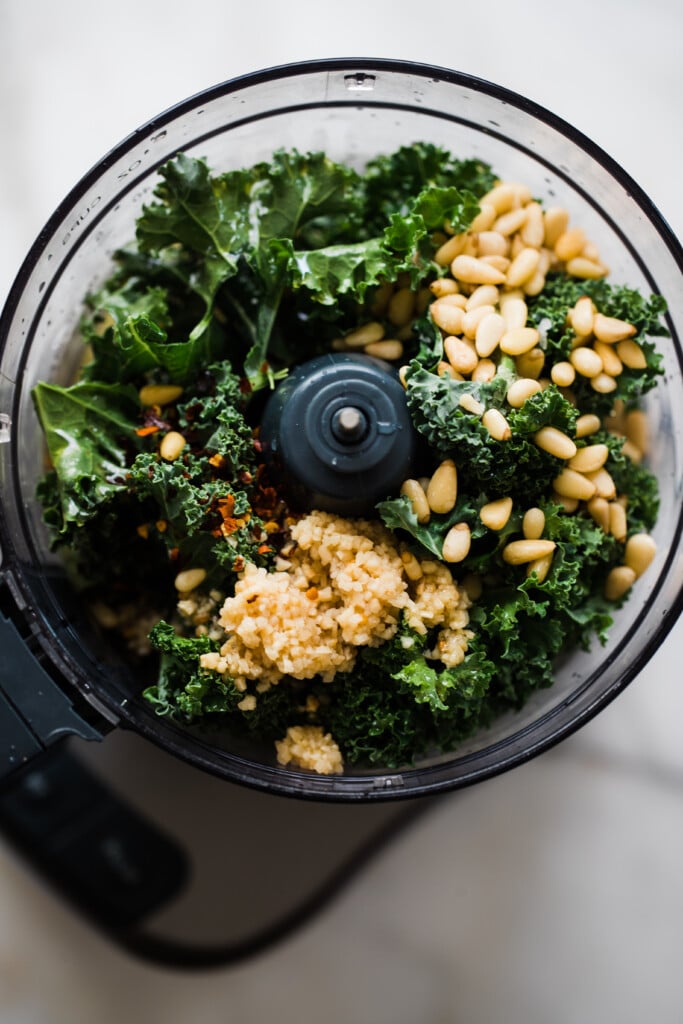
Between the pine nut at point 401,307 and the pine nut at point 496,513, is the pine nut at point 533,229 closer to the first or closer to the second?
the pine nut at point 401,307

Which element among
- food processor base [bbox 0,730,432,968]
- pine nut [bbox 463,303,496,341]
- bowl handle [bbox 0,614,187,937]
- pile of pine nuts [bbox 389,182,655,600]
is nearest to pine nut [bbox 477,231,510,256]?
pile of pine nuts [bbox 389,182,655,600]

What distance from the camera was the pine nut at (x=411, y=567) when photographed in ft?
3.29

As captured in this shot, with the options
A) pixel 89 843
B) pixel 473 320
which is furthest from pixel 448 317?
pixel 89 843

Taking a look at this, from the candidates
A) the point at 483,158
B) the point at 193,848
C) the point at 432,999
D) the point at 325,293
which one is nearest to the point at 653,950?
the point at 432,999

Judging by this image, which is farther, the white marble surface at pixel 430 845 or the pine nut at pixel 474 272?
the white marble surface at pixel 430 845

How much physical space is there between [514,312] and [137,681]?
68cm

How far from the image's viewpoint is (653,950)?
1335mm

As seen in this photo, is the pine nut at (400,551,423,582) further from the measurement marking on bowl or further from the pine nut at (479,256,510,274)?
the measurement marking on bowl

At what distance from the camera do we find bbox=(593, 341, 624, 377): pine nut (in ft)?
3.52

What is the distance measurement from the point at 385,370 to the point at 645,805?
79cm

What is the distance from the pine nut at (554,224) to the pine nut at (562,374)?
20 centimetres

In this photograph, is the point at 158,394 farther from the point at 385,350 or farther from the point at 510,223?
the point at 510,223

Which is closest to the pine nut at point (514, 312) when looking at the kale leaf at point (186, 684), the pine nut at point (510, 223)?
the pine nut at point (510, 223)

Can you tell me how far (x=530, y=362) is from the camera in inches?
41.5
